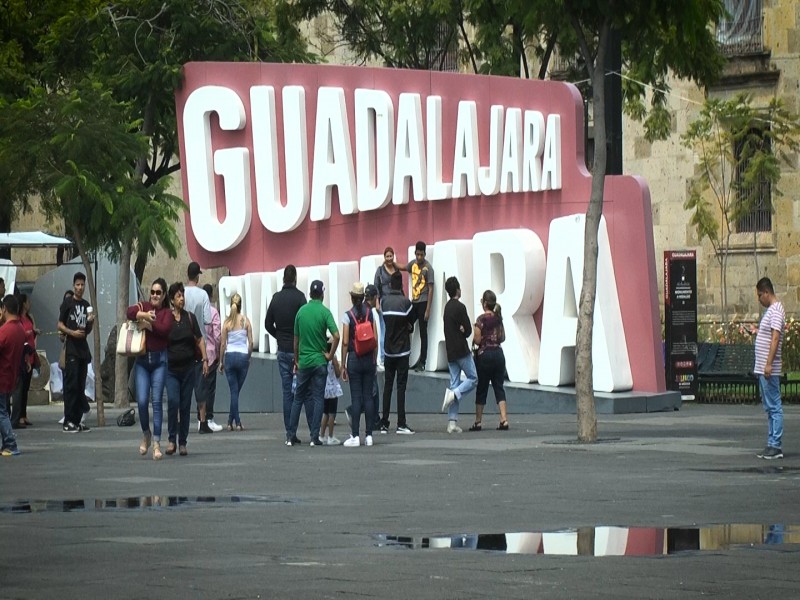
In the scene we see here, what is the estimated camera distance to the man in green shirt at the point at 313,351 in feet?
64.3

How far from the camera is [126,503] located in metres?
13.5

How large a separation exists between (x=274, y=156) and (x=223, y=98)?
1.32 m

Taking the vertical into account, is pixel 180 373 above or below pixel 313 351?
below

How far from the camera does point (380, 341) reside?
74.1 feet

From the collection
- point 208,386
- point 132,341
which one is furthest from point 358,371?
point 208,386

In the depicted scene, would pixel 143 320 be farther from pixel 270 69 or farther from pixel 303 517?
pixel 270 69

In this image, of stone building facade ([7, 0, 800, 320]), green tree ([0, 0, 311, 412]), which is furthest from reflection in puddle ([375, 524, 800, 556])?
stone building facade ([7, 0, 800, 320])

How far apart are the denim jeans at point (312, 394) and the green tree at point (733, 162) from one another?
21.4m

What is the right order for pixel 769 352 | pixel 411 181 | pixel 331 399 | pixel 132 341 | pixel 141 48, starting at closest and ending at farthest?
pixel 769 352 → pixel 132 341 → pixel 331 399 → pixel 411 181 → pixel 141 48

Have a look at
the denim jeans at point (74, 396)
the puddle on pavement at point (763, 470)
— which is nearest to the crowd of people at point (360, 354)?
the denim jeans at point (74, 396)

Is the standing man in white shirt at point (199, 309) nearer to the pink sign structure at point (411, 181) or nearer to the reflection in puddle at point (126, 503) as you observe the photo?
the pink sign structure at point (411, 181)

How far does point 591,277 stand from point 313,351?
3.14 meters

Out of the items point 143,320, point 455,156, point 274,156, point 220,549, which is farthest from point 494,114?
point 220,549

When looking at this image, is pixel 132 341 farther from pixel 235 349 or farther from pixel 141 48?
pixel 141 48
